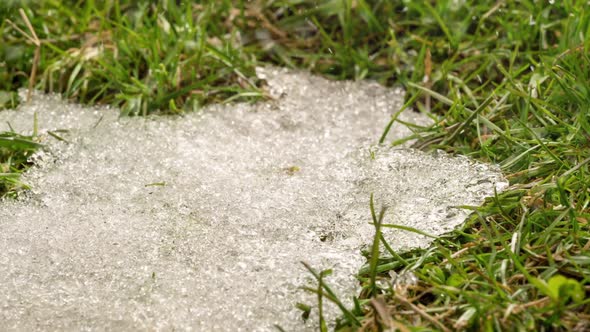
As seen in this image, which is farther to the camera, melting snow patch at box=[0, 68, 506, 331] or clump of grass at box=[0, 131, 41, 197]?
clump of grass at box=[0, 131, 41, 197]

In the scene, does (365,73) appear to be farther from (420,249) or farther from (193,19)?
(420,249)

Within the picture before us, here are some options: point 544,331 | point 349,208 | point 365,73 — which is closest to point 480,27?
point 365,73

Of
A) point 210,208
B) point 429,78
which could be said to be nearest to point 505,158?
Result: point 429,78

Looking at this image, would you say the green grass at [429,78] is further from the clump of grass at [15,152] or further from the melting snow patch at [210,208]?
the clump of grass at [15,152]

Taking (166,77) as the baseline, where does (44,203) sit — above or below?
below

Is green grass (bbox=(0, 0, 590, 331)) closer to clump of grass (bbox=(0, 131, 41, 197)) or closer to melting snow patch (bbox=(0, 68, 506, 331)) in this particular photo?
melting snow patch (bbox=(0, 68, 506, 331))

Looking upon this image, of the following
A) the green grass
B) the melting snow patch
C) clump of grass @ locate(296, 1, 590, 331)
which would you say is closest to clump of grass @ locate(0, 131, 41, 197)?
the melting snow patch
